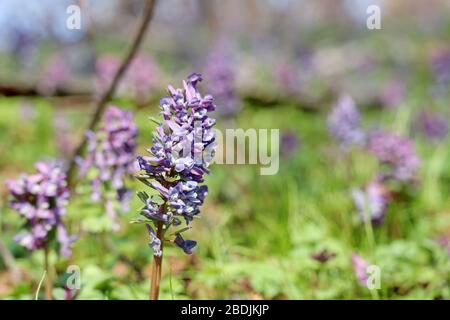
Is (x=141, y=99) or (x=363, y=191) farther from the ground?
(x=141, y=99)

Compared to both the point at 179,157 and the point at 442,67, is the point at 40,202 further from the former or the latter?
the point at 442,67

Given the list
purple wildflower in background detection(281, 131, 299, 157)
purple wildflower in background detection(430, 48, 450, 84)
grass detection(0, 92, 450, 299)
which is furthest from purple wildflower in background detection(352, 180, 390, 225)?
purple wildflower in background detection(430, 48, 450, 84)

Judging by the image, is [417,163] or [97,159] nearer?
[97,159]

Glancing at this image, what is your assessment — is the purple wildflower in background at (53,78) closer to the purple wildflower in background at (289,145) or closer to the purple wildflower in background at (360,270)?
the purple wildflower in background at (289,145)

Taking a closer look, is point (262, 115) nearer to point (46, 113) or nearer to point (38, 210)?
point (46, 113)

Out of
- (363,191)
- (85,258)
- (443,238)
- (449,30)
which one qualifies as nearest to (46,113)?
(85,258)

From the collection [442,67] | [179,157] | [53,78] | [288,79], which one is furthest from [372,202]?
[53,78]
